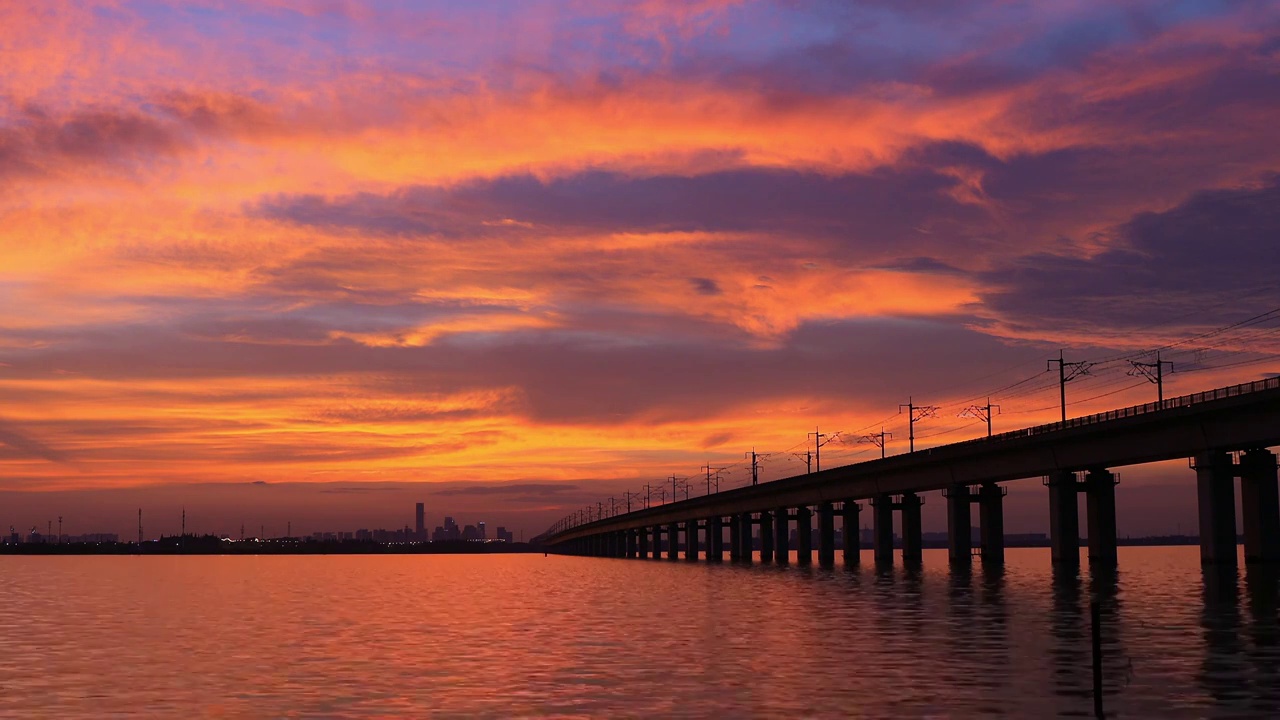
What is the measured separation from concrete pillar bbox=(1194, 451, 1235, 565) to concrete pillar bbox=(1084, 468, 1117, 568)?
21.5 metres

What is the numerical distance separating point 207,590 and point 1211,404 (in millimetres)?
82519

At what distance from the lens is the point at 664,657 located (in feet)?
150

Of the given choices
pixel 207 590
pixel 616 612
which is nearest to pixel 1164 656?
pixel 616 612

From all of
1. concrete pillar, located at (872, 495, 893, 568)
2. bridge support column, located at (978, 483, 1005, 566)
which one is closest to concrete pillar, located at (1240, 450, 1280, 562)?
bridge support column, located at (978, 483, 1005, 566)

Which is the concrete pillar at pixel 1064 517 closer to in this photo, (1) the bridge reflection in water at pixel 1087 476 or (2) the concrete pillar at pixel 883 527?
(1) the bridge reflection in water at pixel 1087 476

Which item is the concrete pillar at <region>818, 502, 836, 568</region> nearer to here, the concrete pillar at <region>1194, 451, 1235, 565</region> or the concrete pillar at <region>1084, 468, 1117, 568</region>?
the concrete pillar at <region>1084, 468, 1117, 568</region>

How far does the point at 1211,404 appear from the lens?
334 feet

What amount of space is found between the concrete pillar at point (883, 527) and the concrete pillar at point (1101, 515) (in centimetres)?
4028

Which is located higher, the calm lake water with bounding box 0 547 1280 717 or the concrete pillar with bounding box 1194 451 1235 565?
the concrete pillar with bounding box 1194 451 1235 565

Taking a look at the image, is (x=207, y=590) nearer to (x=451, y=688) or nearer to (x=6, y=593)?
(x=6, y=593)

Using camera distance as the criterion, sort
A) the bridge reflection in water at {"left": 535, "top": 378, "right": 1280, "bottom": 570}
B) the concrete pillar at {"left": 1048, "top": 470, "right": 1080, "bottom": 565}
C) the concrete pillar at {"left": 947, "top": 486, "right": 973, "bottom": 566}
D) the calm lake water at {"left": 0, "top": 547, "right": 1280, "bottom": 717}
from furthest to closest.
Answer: the concrete pillar at {"left": 947, "top": 486, "right": 973, "bottom": 566}, the concrete pillar at {"left": 1048, "top": 470, "right": 1080, "bottom": 565}, the bridge reflection in water at {"left": 535, "top": 378, "right": 1280, "bottom": 570}, the calm lake water at {"left": 0, "top": 547, "right": 1280, "bottom": 717}

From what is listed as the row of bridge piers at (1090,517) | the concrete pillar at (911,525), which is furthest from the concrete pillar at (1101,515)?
the concrete pillar at (911,525)

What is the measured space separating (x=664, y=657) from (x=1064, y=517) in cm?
9530

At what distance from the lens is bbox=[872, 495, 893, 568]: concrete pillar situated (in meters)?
179
